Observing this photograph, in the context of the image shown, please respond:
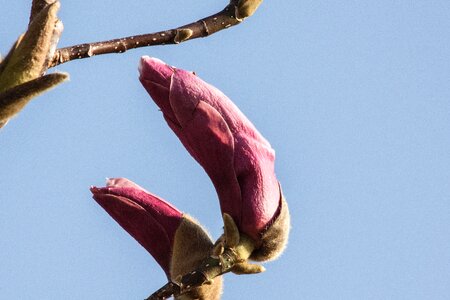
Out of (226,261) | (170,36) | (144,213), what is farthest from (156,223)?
(170,36)

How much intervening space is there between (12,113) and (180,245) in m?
0.73

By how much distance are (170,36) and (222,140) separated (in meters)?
0.25

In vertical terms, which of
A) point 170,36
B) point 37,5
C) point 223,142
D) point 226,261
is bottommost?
point 226,261

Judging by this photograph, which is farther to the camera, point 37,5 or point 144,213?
point 144,213

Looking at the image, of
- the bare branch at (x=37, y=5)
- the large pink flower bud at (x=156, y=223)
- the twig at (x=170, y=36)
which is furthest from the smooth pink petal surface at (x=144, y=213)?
the bare branch at (x=37, y=5)

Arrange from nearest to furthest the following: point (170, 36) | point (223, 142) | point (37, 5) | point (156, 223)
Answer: point (37, 5), point (170, 36), point (223, 142), point (156, 223)

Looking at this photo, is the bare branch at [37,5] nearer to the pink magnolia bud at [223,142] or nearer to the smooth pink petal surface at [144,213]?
the pink magnolia bud at [223,142]

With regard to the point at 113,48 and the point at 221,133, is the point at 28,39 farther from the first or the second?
the point at 221,133

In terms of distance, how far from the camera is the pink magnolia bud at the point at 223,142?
171 centimetres

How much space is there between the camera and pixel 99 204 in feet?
6.08

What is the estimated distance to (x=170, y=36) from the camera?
1629 mm

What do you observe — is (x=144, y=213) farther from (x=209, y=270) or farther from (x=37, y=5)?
(x=37, y=5)

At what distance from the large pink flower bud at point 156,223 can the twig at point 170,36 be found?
1.23 feet

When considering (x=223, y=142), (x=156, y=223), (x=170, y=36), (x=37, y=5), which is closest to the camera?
(x=37, y=5)
